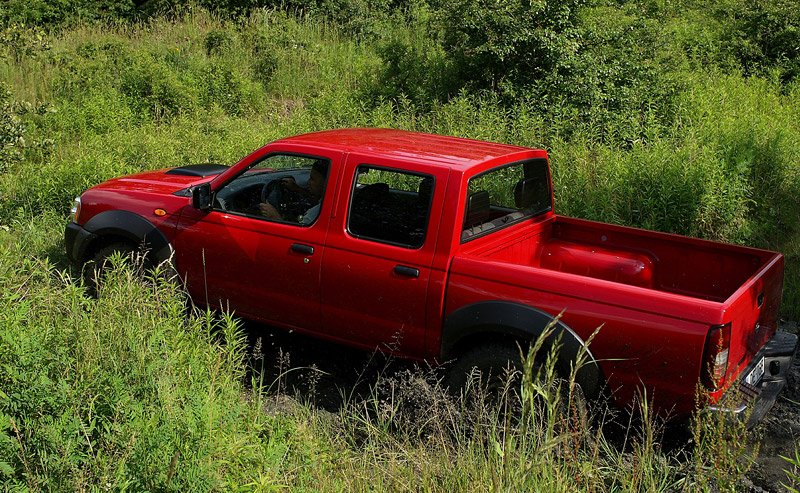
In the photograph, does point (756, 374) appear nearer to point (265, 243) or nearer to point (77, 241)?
point (265, 243)

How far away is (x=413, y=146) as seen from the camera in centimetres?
548

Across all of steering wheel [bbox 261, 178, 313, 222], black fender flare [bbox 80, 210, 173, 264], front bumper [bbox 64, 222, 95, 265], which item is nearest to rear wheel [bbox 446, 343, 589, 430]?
steering wheel [bbox 261, 178, 313, 222]

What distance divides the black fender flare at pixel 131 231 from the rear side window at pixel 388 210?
151 centimetres

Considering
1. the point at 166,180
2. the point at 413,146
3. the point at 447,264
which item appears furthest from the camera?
the point at 166,180

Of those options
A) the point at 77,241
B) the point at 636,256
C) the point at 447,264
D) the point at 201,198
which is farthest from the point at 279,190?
the point at 636,256

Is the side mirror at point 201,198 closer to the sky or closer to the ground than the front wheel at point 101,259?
closer to the sky

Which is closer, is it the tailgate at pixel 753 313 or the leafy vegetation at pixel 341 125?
the leafy vegetation at pixel 341 125

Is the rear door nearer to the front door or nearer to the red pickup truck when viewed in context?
the red pickup truck

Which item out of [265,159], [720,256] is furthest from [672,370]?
[265,159]

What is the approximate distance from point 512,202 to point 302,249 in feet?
5.55

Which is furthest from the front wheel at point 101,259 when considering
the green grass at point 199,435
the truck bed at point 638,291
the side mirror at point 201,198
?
the truck bed at point 638,291

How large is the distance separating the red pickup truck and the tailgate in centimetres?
2

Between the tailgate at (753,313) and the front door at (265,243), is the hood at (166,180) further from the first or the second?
the tailgate at (753,313)

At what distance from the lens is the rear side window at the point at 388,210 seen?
5.08 meters
